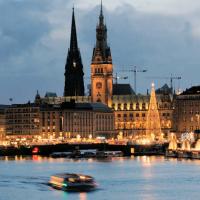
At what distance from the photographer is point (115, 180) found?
4269 inches

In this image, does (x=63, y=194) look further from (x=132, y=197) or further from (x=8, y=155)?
(x=8, y=155)

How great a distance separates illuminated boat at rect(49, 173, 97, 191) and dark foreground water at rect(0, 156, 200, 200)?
0.91 meters

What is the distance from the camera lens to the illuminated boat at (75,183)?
314 ft

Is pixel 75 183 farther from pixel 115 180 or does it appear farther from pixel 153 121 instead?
pixel 153 121

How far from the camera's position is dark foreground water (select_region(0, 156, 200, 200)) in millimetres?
92812

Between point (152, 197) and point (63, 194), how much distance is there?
23.2 ft

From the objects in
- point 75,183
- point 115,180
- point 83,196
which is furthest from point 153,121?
point 83,196

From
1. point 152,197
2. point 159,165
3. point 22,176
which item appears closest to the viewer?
point 152,197

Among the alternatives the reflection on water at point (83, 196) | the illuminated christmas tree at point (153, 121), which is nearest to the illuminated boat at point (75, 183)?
the reflection on water at point (83, 196)

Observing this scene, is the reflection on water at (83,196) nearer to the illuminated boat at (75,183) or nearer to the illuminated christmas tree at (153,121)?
the illuminated boat at (75,183)

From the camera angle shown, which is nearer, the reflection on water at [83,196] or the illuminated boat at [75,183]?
the reflection on water at [83,196]

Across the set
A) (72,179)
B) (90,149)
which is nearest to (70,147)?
(90,149)

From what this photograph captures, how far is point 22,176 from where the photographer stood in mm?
113500

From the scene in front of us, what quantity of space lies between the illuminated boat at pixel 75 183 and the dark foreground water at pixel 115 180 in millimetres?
909
